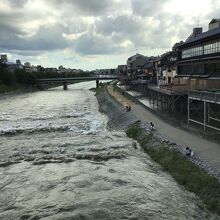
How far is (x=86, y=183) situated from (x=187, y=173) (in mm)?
6256

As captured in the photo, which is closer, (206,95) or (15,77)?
(206,95)

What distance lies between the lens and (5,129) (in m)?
42.6

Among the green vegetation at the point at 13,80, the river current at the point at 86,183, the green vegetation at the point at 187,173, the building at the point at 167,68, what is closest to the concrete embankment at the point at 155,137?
the green vegetation at the point at 187,173

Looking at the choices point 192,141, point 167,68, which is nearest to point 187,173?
point 192,141

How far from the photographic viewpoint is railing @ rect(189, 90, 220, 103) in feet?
104

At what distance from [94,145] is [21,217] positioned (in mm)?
15139

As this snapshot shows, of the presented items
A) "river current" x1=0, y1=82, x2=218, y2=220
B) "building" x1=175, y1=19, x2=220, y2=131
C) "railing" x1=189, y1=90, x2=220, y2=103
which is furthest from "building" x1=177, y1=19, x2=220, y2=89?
"river current" x1=0, y1=82, x2=218, y2=220

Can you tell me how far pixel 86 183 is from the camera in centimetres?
2136

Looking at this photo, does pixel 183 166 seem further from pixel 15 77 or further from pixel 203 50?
pixel 15 77

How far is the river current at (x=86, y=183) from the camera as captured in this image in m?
17.5

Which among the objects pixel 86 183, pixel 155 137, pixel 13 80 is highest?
pixel 13 80

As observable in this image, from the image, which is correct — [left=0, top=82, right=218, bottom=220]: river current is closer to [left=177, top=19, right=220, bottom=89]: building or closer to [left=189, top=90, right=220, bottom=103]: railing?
[left=189, top=90, right=220, bottom=103]: railing

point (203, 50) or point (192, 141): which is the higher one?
point (203, 50)

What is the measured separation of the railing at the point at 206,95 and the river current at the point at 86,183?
8.37m
